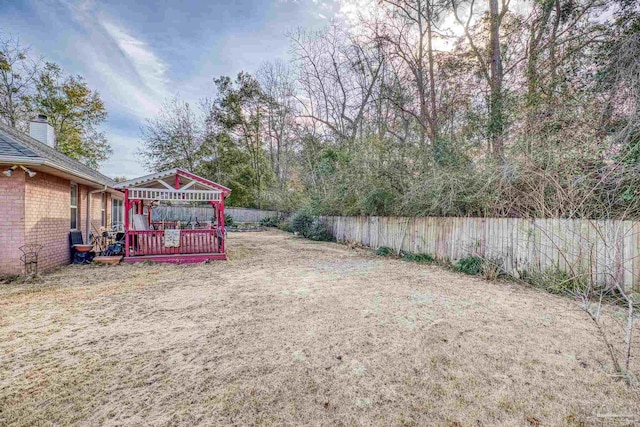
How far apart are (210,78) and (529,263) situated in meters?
26.1

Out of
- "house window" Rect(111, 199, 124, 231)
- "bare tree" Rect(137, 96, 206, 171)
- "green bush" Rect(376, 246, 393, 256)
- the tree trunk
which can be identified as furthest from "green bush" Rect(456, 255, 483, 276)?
"bare tree" Rect(137, 96, 206, 171)

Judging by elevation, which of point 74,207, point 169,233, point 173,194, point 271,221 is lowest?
point 271,221

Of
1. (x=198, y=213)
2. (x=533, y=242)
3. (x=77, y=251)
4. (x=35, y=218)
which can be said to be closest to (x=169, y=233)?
(x=77, y=251)

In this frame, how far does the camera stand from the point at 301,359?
2.64 m

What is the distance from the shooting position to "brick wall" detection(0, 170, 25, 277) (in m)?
5.54

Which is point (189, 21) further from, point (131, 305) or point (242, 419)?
point (242, 419)

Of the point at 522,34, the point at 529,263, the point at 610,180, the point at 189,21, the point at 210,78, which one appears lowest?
the point at 529,263

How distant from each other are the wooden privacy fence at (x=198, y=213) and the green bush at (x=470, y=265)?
17.9 metres

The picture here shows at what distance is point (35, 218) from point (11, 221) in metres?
0.40

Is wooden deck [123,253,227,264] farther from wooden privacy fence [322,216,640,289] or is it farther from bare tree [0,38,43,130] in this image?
bare tree [0,38,43,130]

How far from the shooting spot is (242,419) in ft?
6.11

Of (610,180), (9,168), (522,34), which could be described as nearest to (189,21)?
(9,168)

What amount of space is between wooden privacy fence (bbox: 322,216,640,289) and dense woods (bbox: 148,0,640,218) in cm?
31

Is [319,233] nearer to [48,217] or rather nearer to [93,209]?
[93,209]
